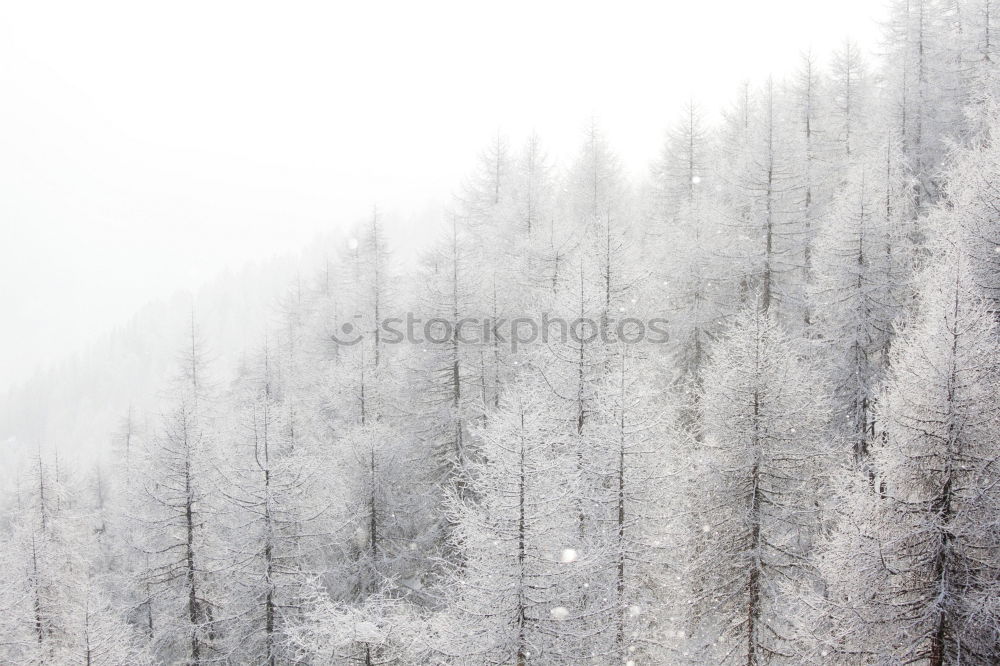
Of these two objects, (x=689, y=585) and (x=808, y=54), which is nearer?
(x=689, y=585)

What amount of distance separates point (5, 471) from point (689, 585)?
110m

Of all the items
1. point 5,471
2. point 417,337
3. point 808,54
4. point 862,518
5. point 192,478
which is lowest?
point 5,471

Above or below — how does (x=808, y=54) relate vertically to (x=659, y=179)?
above

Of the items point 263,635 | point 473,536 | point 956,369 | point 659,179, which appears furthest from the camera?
point 659,179

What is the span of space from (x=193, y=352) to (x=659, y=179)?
33.4m

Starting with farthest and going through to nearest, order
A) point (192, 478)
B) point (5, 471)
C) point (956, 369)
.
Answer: point (5, 471) < point (192, 478) < point (956, 369)

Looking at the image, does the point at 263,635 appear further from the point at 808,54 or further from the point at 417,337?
the point at 808,54

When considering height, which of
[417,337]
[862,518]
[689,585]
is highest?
[417,337]

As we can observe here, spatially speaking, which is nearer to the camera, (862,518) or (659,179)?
(862,518)

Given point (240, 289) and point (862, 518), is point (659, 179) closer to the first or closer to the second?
point (862, 518)

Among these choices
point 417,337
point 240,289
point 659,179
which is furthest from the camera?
point 240,289

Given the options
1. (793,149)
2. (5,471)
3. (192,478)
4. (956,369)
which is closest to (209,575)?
(192,478)

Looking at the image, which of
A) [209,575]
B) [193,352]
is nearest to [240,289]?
[193,352]

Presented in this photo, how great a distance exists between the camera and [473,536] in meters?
13.4
